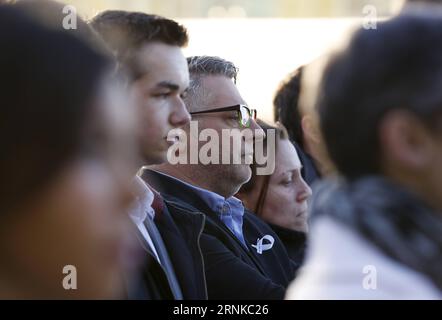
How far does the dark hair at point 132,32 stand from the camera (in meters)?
2.89

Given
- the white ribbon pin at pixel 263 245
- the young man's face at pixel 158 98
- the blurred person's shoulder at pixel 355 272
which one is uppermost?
the young man's face at pixel 158 98

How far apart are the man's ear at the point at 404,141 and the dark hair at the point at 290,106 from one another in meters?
2.92

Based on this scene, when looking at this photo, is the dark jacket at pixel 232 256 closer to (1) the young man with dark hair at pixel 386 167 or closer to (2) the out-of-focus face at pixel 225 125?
(2) the out-of-focus face at pixel 225 125

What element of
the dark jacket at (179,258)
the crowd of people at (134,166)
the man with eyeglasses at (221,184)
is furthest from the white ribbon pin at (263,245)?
the crowd of people at (134,166)

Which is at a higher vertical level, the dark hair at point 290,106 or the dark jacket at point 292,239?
the dark hair at point 290,106

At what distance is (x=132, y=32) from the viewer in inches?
118

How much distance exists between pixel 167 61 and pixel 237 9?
34.9 feet

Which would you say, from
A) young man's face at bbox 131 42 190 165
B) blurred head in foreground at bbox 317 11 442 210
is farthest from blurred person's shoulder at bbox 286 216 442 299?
young man's face at bbox 131 42 190 165

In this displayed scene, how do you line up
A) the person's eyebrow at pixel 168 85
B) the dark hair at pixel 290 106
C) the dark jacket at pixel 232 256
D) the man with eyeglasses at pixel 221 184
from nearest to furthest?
1. the person's eyebrow at pixel 168 85
2. the dark jacket at pixel 232 256
3. the man with eyeglasses at pixel 221 184
4. the dark hair at pixel 290 106

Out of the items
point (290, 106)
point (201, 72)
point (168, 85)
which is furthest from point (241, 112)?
point (168, 85)

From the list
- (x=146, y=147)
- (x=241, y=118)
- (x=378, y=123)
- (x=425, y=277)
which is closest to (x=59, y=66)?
(x=378, y=123)

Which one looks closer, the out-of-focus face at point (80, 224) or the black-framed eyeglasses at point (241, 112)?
the out-of-focus face at point (80, 224)

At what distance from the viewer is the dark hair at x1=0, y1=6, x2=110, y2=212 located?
4.35ft

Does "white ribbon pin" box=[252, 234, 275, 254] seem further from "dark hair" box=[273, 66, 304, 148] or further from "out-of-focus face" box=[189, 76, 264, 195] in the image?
"dark hair" box=[273, 66, 304, 148]
